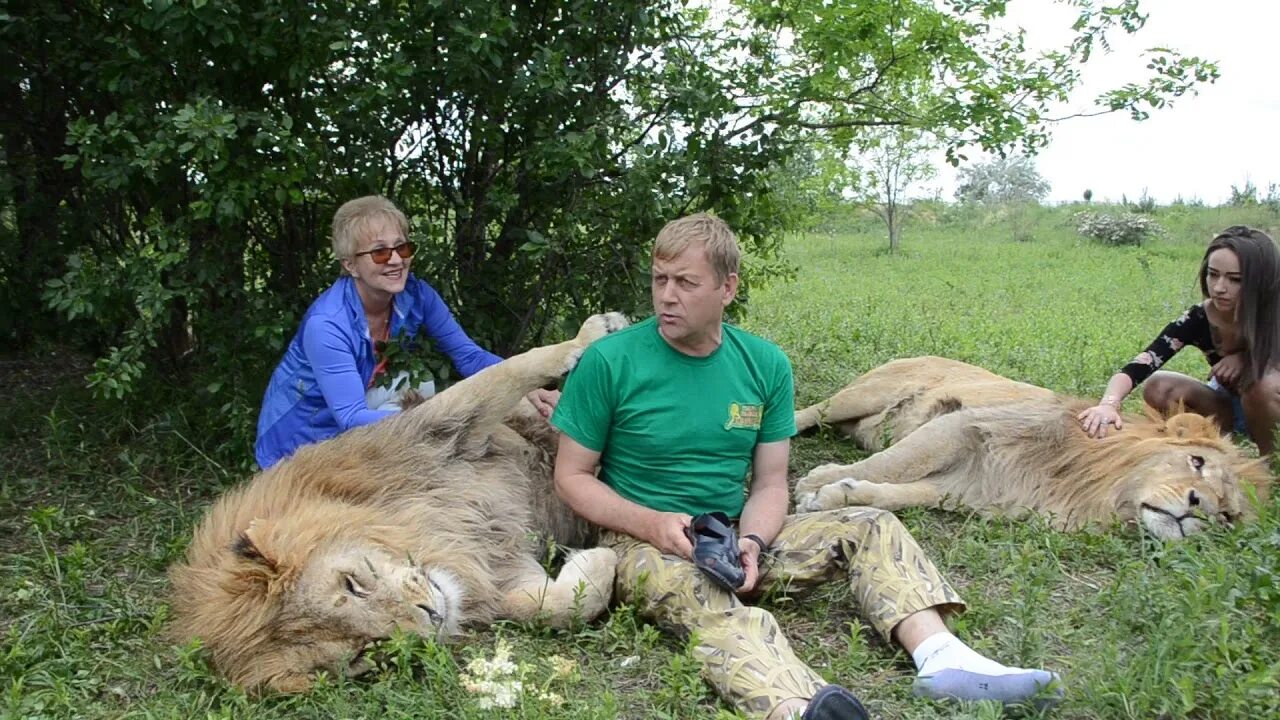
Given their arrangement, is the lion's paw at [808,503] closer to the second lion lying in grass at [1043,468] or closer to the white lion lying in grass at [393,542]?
the second lion lying in grass at [1043,468]

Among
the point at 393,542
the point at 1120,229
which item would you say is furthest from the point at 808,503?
the point at 1120,229

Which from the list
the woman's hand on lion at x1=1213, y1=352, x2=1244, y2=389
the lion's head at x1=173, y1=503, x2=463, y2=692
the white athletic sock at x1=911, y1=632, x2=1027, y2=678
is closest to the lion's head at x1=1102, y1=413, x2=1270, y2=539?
the woman's hand on lion at x1=1213, y1=352, x2=1244, y2=389

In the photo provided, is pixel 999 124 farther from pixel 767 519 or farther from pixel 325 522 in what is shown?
pixel 325 522

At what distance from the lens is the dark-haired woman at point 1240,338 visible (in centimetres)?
482

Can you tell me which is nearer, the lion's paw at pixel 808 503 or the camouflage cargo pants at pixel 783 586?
the camouflage cargo pants at pixel 783 586

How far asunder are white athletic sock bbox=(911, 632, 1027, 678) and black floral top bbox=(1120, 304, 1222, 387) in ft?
8.65

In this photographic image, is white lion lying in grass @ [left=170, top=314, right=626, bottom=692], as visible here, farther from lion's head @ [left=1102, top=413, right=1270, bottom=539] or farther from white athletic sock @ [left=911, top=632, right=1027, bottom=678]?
lion's head @ [left=1102, top=413, right=1270, bottom=539]

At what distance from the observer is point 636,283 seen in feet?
16.6

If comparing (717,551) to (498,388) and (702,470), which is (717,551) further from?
(498,388)

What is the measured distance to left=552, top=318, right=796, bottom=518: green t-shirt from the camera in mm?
3477

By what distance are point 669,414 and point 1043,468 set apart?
2.03 meters

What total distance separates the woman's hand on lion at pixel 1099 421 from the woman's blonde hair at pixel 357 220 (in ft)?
9.89

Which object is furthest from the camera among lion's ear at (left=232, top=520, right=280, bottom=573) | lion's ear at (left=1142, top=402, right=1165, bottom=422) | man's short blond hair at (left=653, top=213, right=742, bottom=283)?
lion's ear at (left=1142, top=402, right=1165, bottom=422)

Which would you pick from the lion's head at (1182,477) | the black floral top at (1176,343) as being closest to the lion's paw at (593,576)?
the lion's head at (1182,477)
